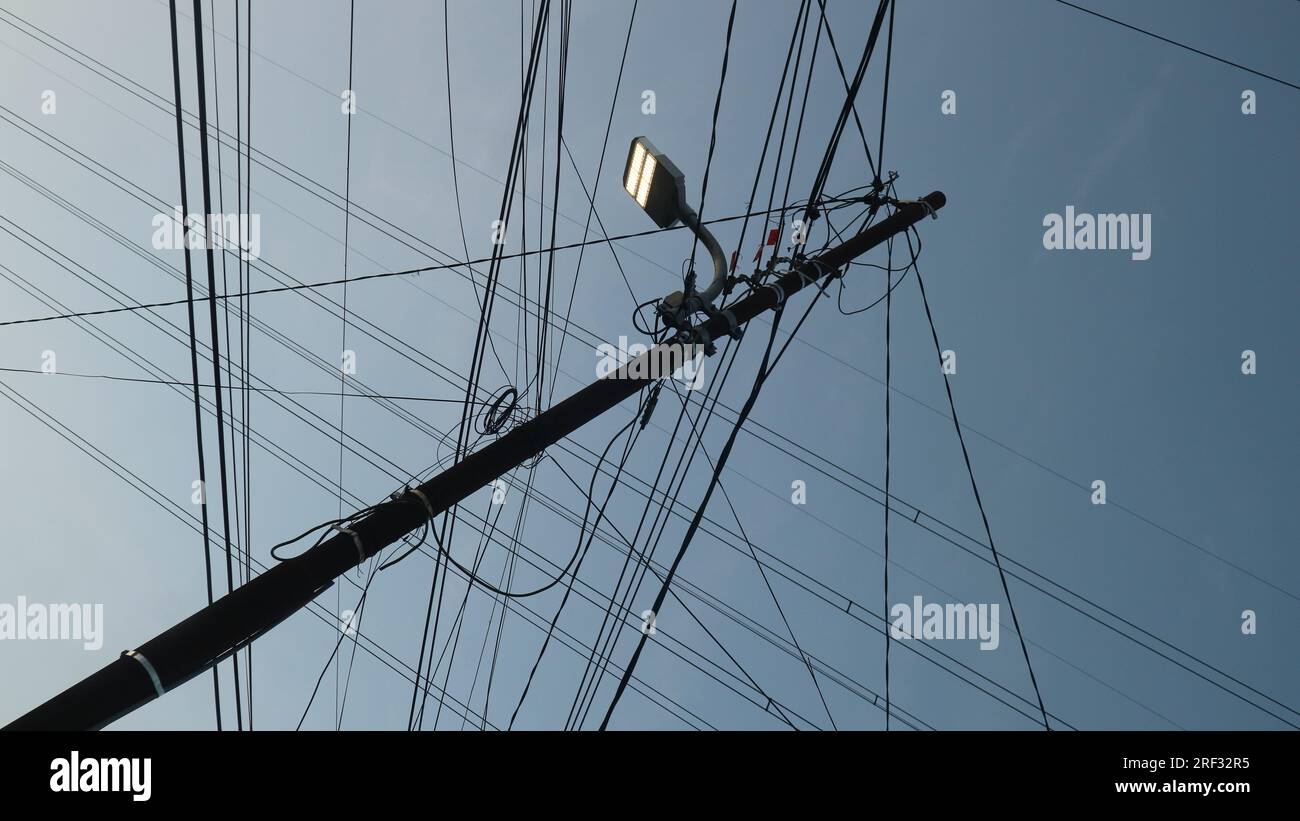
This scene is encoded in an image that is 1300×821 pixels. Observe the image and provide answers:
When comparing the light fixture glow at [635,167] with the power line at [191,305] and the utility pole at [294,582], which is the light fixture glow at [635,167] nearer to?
the utility pole at [294,582]

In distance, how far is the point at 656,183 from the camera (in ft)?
15.6

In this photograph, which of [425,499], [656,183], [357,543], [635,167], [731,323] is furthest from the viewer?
[635,167]

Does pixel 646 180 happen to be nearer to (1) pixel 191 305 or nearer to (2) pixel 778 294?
(2) pixel 778 294

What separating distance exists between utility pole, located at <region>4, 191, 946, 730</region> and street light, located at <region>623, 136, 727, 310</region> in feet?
1.51

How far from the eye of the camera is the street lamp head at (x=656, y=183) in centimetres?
472

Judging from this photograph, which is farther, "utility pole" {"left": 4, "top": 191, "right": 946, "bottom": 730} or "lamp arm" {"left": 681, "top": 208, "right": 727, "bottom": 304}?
"lamp arm" {"left": 681, "top": 208, "right": 727, "bottom": 304}

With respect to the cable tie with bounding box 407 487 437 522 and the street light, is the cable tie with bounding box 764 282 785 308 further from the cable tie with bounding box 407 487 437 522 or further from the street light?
the cable tie with bounding box 407 487 437 522

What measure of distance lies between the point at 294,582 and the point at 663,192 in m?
3.33

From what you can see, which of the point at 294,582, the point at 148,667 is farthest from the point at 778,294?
the point at 148,667

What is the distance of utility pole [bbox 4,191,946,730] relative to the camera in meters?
2.18

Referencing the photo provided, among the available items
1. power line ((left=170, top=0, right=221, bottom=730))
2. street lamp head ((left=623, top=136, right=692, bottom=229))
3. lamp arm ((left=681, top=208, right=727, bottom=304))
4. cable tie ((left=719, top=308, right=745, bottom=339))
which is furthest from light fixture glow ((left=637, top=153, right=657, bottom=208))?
power line ((left=170, top=0, right=221, bottom=730))

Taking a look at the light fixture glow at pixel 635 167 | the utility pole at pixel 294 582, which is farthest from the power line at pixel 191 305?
the light fixture glow at pixel 635 167
